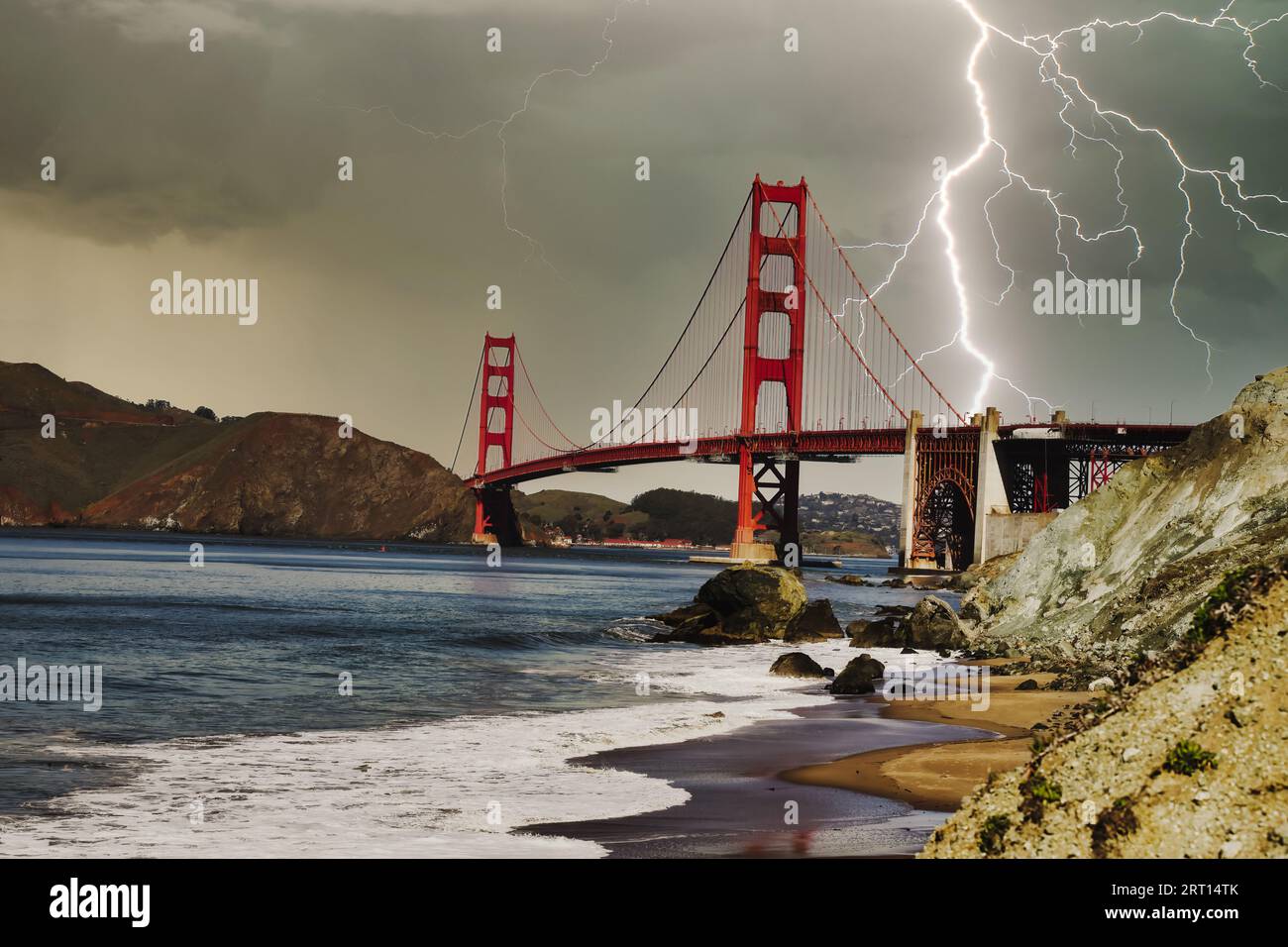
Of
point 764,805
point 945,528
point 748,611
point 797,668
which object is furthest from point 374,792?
point 945,528

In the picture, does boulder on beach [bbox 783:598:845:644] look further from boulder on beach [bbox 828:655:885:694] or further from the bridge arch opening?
the bridge arch opening

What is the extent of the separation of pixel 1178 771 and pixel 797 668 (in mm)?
20241

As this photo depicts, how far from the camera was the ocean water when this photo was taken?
1146cm

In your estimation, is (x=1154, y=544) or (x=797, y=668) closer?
(x=1154, y=544)

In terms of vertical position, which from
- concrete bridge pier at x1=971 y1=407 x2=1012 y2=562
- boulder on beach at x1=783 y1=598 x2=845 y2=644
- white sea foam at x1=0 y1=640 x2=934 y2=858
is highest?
concrete bridge pier at x1=971 y1=407 x2=1012 y2=562

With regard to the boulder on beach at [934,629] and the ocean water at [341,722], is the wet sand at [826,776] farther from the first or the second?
the boulder on beach at [934,629]

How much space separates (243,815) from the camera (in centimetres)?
1190

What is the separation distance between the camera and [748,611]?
132 feet

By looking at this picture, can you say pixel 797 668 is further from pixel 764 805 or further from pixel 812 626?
pixel 764 805

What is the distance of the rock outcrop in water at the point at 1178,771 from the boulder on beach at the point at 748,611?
30.3 meters

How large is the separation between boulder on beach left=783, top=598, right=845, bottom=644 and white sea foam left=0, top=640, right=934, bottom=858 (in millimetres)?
18292

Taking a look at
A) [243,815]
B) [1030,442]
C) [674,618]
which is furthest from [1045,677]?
[1030,442]

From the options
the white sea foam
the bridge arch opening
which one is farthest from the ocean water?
the bridge arch opening
